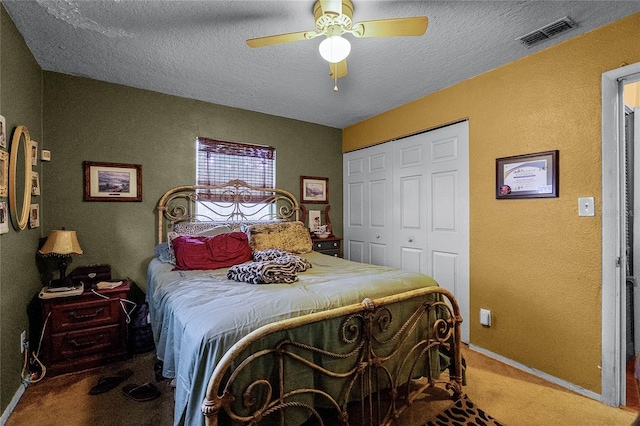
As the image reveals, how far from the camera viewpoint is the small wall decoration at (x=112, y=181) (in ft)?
9.32

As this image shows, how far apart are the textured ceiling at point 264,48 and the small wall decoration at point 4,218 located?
122 centimetres

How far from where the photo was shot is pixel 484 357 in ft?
8.75

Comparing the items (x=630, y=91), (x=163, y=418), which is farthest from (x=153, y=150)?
(x=630, y=91)

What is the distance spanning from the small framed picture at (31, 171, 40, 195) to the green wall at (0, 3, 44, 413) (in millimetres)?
57

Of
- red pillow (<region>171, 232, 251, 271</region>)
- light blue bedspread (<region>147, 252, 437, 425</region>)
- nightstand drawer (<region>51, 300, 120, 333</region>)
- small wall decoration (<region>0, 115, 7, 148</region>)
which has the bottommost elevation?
nightstand drawer (<region>51, 300, 120, 333</region>)

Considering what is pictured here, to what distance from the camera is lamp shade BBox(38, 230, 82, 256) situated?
2.36m

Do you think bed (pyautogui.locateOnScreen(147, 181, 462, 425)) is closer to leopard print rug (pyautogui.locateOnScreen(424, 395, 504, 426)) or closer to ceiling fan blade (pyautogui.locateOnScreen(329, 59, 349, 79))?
leopard print rug (pyautogui.locateOnScreen(424, 395, 504, 426))

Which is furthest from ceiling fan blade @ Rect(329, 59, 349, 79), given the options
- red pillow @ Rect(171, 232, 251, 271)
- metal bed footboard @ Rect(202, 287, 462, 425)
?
red pillow @ Rect(171, 232, 251, 271)

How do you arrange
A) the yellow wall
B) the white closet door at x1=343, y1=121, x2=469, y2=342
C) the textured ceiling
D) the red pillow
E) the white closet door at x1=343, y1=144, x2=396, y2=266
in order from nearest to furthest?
the textured ceiling → the yellow wall → the red pillow → the white closet door at x1=343, y1=121, x2=469, y2=342 → the white closet door at x1=343, y1=144, x2=396, y2=266

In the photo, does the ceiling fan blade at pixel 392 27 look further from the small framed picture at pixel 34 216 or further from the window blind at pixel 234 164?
the small framed picture at pixel 34 216

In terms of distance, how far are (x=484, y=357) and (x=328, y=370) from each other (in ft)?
6.24

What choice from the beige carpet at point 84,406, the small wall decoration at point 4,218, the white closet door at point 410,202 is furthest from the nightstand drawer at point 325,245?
the small wall decoration at point 4,218

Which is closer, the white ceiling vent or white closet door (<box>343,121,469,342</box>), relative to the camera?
the white ceiling vent

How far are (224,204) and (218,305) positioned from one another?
226cm
